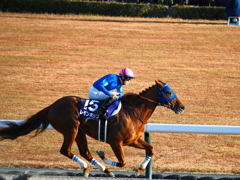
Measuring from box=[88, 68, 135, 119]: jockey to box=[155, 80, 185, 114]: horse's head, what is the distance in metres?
0.48

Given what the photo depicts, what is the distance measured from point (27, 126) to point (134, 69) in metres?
7.87

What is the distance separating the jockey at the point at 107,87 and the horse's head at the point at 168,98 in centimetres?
48

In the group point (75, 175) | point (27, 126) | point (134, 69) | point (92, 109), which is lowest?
point (75, 175)

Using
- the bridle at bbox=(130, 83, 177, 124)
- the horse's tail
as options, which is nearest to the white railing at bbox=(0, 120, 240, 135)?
the bridle at bbox=(130, 83, 177, 124)

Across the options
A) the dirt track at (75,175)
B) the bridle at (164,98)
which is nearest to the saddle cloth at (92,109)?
the bridle at (164,98)

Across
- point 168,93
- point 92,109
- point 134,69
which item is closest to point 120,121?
point 92,109

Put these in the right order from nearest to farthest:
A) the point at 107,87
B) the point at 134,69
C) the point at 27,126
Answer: the point at 107,87, the point at 27,126, the point at 134,69

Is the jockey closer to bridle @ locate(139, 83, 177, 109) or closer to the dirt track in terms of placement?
bridle @ locate(139, 83, 177, 109)

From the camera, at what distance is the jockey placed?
6.50 metres

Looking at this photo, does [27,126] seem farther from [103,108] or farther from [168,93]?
[168,93]

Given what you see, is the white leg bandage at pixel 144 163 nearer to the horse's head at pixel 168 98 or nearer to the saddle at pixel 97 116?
the saddle at pixel 97 116

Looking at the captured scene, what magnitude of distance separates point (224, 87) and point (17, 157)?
7.25 metres

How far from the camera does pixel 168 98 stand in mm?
6496

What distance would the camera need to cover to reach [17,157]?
850cm
